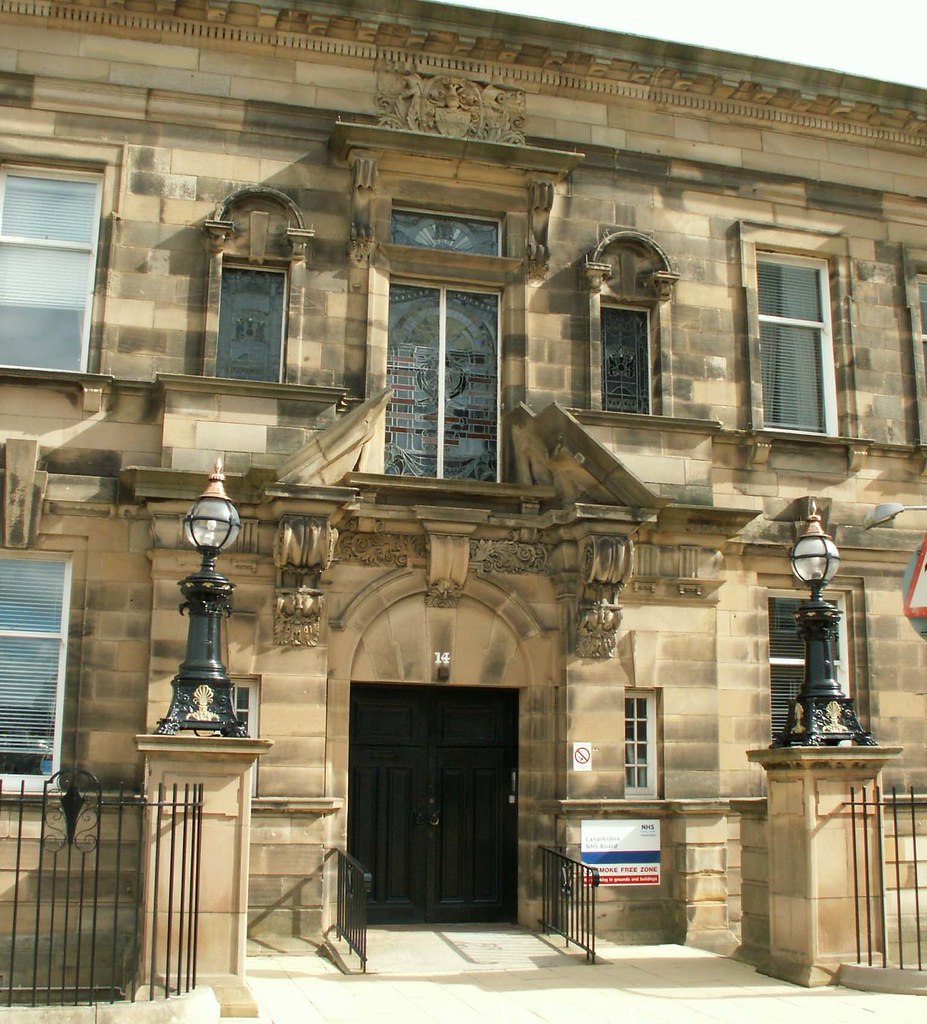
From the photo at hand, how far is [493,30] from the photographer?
49.6ft

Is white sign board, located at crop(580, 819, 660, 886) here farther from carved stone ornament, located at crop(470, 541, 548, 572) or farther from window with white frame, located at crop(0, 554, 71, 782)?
window with white frame, located at crop(0, 554, 71, 782)

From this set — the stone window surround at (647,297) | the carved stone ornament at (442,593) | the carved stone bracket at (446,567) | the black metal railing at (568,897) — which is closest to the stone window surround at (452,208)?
the stone window surround at (647,297)

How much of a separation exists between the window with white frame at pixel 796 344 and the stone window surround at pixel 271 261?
5.83 m

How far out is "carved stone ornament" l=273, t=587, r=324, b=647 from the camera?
1310 centimetres

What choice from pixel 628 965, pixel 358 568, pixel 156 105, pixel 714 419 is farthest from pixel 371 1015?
pixel 156 105

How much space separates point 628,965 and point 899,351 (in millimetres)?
8614

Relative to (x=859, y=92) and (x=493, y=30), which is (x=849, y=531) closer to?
(x=859, y=92)

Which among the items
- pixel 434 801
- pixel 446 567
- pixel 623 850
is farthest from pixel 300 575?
pixel 623 850

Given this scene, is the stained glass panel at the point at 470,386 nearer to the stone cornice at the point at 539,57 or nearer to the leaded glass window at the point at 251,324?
the leaded glass window at the point at 251,324

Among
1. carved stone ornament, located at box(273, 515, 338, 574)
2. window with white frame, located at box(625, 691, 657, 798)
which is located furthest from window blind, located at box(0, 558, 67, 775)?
window with white frame, located at box(625, 691, 657, 798)

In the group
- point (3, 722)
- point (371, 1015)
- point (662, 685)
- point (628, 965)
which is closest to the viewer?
point (371, 1015)

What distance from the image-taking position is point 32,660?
13.3 m

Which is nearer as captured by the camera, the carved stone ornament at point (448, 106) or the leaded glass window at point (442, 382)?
the leaded glass window at point (442, 382)

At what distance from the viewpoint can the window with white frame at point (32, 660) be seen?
512 inches
